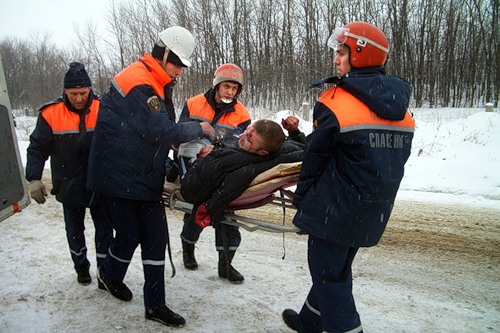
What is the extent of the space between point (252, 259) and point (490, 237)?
3041mm

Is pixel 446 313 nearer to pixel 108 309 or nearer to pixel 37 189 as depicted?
pixel 108 309

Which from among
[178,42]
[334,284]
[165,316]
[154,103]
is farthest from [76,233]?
[334,284]

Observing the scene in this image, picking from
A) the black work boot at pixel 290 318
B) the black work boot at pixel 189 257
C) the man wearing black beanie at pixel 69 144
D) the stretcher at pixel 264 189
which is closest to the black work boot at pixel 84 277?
the man wearing black beanie at pixel 69 144

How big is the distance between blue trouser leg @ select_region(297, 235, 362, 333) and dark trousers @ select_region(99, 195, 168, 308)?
1296 millimetres

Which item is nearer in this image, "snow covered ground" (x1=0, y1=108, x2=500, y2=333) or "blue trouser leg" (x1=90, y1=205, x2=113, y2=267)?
"snow covered ground" (x1=0, y1=108, x2=500, y2=333)

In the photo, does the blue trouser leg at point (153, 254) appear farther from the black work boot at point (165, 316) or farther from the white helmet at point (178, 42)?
the white helmet at point (178, 42)

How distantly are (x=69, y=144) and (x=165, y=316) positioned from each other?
67.2 inches

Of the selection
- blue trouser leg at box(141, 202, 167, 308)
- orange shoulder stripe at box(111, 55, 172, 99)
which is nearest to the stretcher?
blue trouser leg at box(141, 202, 167, 308)

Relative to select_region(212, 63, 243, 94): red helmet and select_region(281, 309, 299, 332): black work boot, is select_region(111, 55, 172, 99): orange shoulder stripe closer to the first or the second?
select_region(212, 63, 243, 94): red helmet

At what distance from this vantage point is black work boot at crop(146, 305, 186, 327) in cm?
292

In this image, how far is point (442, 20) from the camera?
1120 inches

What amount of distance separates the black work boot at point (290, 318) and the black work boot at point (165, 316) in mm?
792

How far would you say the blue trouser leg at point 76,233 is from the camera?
355 centimetres

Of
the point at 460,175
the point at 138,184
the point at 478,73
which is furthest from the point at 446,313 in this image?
the point at 478,73
